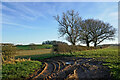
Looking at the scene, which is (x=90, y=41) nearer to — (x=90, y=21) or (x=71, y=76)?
(x=90, y=21)

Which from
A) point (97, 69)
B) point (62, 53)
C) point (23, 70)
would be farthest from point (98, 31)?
point (23, 70)

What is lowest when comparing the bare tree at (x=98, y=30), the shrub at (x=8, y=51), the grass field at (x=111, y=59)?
the grass field at (x=111, y=59)

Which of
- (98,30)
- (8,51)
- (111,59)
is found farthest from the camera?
(98,30)

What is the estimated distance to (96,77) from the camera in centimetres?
630

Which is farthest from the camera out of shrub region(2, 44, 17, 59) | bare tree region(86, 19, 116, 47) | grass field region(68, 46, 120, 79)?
bare tree region(86, 19, 116, 47)

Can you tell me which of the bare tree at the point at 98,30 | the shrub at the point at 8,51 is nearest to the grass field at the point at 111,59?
the shrub at the point at 8,51

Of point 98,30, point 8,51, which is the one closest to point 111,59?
point 8,51

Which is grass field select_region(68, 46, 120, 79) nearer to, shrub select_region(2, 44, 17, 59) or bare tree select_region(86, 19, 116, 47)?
shrub select_region(2, 44, 17, 59)

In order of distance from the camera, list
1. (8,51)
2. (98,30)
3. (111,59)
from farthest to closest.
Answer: (98,30) < (8,51) < (111,59)

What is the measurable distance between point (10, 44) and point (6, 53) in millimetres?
1315

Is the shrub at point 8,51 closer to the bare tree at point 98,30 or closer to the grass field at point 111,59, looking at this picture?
the grass field at point 111,59

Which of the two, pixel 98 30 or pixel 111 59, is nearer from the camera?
pixel 111 59

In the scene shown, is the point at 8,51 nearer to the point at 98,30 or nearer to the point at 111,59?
the point at 111,59

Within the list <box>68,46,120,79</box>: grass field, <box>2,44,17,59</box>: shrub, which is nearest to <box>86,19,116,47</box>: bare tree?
<box>68,46,120,79</box>: grass field
